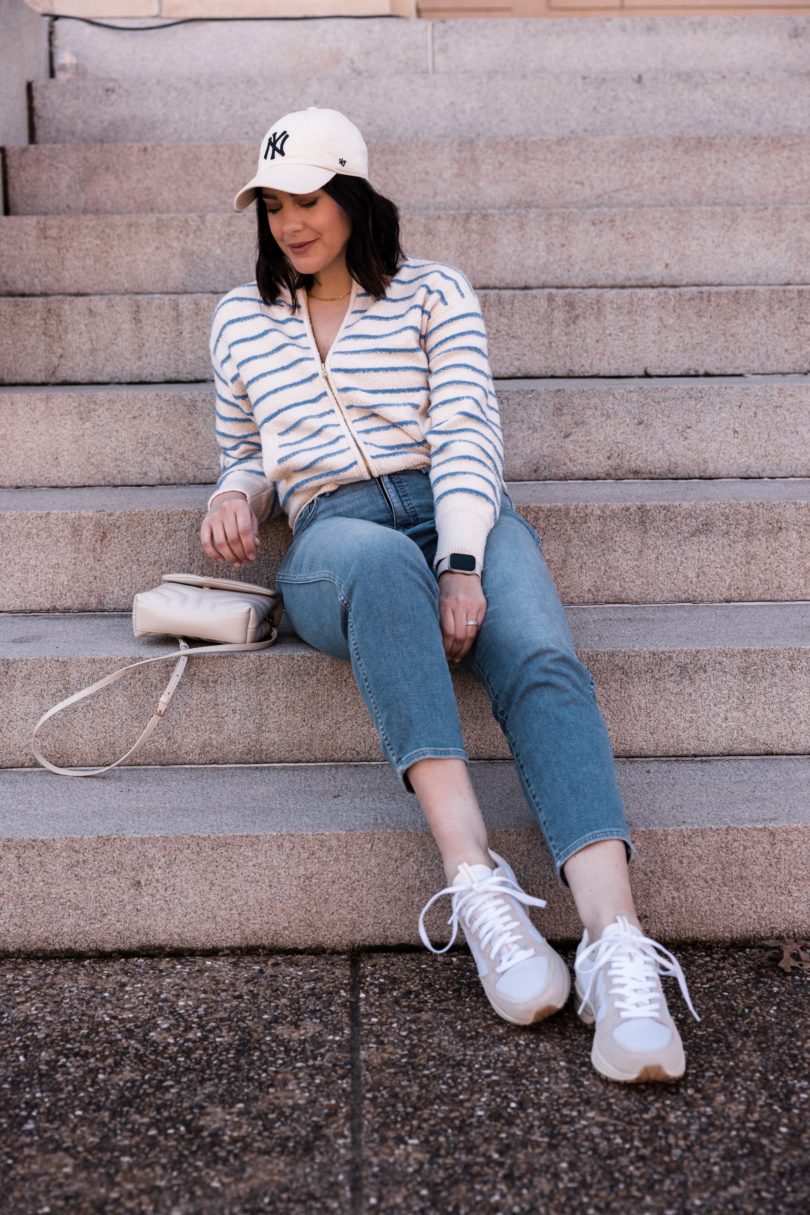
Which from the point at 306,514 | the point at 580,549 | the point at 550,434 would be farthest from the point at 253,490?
the point at 550,434

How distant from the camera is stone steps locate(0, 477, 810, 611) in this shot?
9.27 feet

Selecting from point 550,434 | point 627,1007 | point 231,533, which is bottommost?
point 627,1007

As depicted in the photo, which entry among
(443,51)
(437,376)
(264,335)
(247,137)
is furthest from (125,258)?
(443,51)

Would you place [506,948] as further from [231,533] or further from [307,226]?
[307,226]

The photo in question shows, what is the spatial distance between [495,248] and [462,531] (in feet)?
5.79

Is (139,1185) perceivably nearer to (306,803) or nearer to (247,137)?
(306,803)

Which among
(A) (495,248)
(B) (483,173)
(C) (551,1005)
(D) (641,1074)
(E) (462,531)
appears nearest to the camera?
(D) (641,1074)

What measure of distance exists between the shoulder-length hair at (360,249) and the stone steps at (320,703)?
2.56 ft

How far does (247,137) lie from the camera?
4.60 metres

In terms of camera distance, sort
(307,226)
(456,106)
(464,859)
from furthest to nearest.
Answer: (456,106) → (307,226) → (464,859)

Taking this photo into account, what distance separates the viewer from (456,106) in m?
4.62

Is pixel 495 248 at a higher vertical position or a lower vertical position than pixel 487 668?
higher

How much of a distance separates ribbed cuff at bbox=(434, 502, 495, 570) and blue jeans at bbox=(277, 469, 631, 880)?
5 centimetres

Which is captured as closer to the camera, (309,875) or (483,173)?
Result: (309,875)
